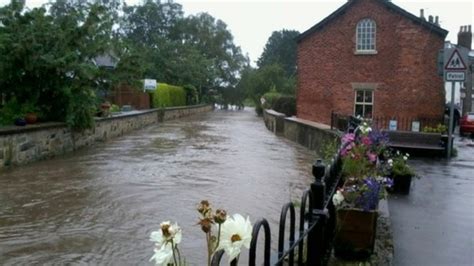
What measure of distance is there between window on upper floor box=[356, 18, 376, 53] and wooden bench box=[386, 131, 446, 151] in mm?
10465

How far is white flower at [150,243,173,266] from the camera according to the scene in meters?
1.87

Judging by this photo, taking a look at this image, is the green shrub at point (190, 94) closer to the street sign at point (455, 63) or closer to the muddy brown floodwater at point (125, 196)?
the muddy brown floodwater at point (125, 196)

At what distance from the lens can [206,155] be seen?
50.4ft

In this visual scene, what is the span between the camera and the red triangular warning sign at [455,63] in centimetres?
1227

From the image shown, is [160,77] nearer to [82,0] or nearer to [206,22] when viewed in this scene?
[206,22]

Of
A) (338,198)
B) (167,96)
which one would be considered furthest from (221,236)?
(167,96)

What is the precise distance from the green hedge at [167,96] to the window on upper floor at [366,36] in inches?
633

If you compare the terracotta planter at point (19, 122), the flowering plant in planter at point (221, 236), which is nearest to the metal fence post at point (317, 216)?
the flowering plant in planter at point (221, 236)

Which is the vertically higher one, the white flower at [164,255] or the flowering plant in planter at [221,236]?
the flowering plant in planter at [221,236]

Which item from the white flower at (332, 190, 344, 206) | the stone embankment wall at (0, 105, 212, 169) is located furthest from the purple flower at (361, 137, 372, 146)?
the stone embankment wall at (0, 105, 212, 169)

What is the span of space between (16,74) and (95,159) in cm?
311

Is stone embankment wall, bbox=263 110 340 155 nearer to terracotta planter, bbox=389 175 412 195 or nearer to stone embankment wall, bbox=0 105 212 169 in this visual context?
terracotta planter, bbox=389 175 412 195

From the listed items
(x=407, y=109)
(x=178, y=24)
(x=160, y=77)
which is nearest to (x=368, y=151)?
(x=407, y=109)

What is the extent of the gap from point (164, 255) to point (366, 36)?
23.3 m
